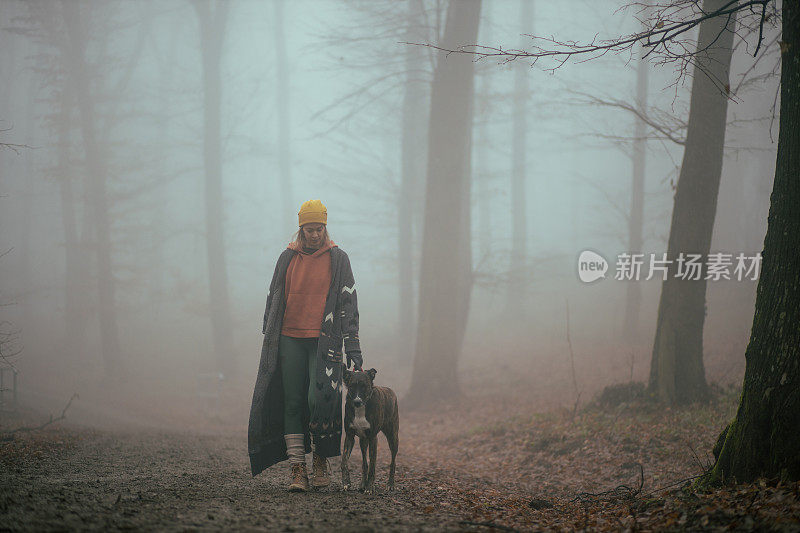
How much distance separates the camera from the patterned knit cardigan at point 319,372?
530 centimetres

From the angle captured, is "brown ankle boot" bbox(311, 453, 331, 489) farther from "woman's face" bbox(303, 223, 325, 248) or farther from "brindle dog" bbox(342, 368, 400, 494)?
"woman's face" bbox(303, 223, 325, 248)

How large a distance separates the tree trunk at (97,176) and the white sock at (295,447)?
13847 mm

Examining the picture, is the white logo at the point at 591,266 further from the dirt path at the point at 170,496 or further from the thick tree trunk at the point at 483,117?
the dirt path at the point at 170,496

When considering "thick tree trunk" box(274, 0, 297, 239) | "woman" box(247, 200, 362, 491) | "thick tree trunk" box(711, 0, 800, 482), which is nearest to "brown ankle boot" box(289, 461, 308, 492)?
"woman" box(247, 200, 362, 491)

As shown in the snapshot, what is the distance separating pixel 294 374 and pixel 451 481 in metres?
2.53

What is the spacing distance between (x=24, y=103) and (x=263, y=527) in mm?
35865

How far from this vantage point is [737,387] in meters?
9.58

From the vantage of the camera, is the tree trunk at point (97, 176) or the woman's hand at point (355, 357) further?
the tree trunk at point (97, 176)

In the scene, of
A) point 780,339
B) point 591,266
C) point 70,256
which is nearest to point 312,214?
point 780,339

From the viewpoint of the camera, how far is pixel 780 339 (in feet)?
14.8

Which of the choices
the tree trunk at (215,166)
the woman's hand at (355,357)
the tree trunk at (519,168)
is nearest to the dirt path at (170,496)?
the woman's hand at (355,357)

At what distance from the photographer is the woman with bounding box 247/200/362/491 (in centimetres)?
532

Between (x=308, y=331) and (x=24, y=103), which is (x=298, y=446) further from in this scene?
(x=24, y=103)

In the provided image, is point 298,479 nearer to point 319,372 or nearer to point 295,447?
point 295,447
